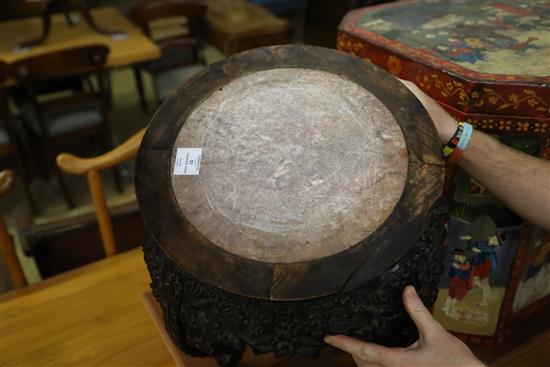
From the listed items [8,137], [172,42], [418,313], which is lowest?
[8,137]

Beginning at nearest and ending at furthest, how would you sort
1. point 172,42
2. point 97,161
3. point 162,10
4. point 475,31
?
point 475,31
point 97,161
point 162,10
point 172,42

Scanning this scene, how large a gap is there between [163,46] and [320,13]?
5.35 feet

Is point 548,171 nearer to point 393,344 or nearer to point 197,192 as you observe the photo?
point 393,344

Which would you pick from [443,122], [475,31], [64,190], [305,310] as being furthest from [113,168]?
[305,310]

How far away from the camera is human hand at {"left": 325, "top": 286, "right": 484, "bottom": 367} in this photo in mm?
860

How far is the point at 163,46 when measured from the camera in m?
3.78

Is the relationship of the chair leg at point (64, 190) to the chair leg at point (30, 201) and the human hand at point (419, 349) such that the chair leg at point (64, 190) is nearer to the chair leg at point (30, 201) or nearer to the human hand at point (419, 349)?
the chair leg at point (30, 201)

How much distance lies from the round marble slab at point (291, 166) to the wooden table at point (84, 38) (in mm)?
2255

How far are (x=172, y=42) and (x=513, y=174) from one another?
10.3 ft

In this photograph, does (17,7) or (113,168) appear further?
(17,7)

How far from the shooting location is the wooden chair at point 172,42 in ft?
12.0

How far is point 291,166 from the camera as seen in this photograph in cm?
98

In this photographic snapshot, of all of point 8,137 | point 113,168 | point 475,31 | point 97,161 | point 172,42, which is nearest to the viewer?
point 475,31

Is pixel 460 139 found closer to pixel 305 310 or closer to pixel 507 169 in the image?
pixel 507 169
